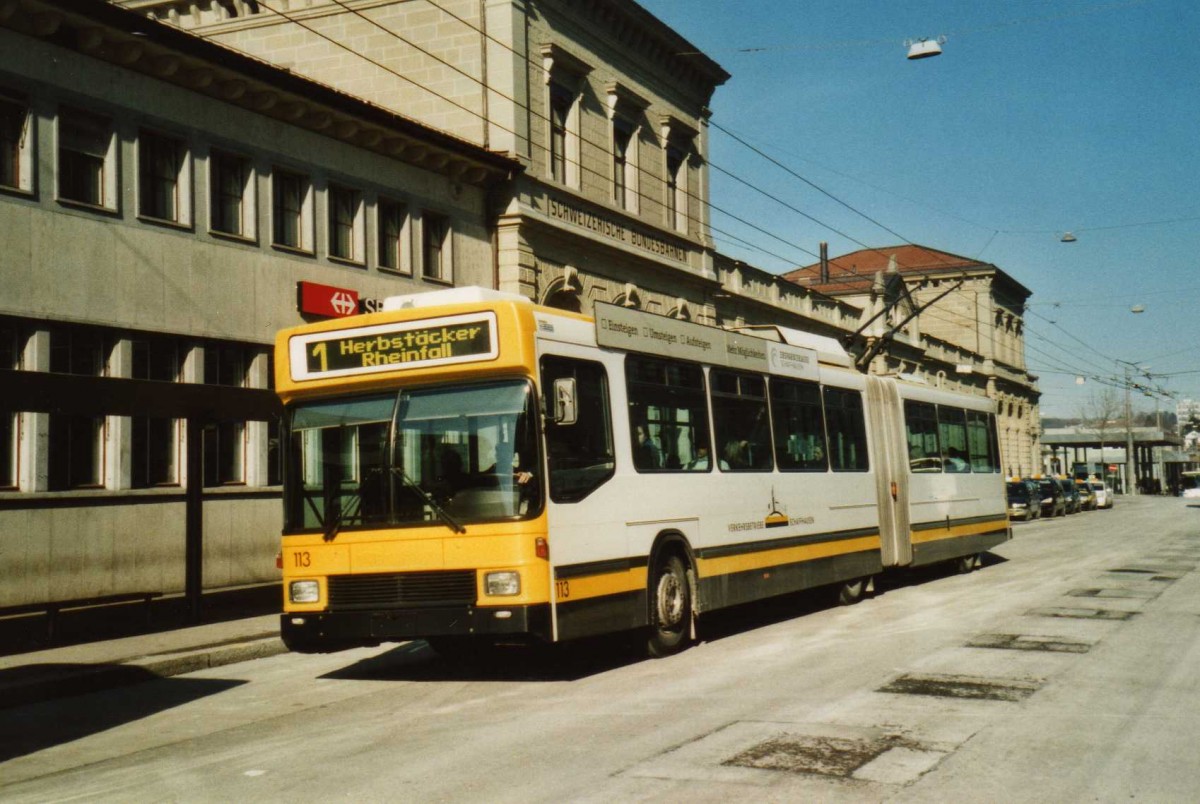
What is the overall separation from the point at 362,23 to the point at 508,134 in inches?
176

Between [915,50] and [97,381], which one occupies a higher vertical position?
[915,50]

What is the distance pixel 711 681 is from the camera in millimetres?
9930

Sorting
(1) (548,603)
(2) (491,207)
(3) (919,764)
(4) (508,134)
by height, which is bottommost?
(3) (919,764)

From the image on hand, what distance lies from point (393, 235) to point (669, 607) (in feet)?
40.5

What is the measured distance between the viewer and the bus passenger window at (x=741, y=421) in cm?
1304

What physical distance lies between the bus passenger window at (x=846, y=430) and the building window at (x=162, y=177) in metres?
9.15

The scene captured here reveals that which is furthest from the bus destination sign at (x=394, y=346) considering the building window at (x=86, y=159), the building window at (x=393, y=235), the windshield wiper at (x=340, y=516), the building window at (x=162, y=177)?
the building window at (x=393, y=235)

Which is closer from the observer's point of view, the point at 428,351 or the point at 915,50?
the point at 428,351

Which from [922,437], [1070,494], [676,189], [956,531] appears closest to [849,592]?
[922,437]

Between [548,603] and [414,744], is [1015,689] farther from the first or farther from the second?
[414,744]

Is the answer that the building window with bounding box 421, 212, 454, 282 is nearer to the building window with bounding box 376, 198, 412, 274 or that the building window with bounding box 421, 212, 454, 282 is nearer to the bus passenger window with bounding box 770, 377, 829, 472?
the building window with bounding box 376, 198, 412, 274

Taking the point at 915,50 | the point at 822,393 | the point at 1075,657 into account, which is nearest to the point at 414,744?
the point at 1075,657

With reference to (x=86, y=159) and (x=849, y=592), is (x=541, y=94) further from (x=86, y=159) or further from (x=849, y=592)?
(x=849, y=592)

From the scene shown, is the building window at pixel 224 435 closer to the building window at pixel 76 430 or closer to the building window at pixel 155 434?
the building window at pixel 155 434
